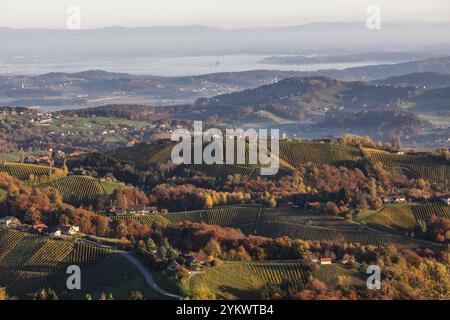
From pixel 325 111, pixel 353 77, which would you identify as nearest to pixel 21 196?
pixel 325 111

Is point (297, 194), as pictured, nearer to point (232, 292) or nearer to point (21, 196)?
point (21, 196)

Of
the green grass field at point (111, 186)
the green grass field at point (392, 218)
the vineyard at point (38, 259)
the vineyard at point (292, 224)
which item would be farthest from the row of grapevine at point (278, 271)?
the green grass field at point (111, 186)

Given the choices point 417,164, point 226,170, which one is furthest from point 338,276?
point 417,164

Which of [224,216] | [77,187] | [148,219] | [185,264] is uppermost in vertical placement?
[185,264]

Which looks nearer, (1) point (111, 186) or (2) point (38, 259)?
(2) point (38, 259)

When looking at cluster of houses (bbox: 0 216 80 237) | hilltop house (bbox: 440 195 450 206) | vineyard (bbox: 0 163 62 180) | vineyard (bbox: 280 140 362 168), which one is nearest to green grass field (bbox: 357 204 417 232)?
hilltop house (bbox: 440 195 450 206)

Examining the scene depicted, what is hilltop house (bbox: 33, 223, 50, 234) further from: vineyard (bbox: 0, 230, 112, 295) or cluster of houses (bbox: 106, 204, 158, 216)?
cluster of houses (bbox: 106, 204, 158, 216)

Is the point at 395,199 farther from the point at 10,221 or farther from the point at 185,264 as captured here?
the point at 10,221
